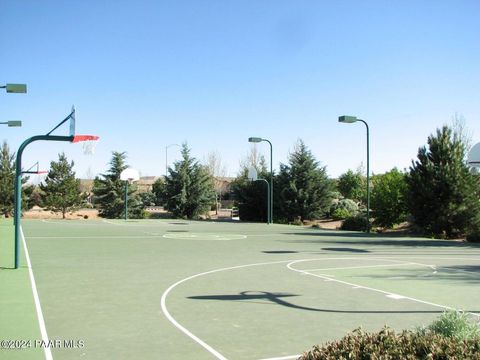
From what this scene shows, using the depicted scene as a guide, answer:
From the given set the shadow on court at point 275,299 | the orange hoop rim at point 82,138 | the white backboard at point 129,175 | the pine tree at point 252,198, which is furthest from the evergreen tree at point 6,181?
the shadow on court at point 275,299

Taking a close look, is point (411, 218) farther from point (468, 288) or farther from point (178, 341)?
point (178, 341)

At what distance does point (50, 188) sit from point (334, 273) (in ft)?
137

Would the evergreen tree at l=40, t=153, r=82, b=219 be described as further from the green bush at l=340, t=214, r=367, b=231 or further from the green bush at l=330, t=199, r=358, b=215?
the green bush at l=340, t=214, r=367, b=231

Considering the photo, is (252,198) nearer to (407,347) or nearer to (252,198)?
(252,198)

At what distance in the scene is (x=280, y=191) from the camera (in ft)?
140

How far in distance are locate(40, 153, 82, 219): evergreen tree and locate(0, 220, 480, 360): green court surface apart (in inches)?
1269

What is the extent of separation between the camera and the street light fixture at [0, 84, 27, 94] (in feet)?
42.6

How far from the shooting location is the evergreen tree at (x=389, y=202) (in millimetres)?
32500

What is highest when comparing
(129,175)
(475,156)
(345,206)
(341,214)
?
(129,175)

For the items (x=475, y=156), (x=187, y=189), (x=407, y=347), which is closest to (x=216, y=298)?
(x=407, y=347)

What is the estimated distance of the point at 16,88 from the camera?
13109mm

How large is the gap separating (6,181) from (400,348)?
46923mm

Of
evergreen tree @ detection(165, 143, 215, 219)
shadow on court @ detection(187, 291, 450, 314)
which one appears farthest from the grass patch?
evergreen tree @ detection(165, 143, 215, 219)

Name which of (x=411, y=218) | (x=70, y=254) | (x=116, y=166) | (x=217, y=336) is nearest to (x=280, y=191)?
(x=411, y=218)
